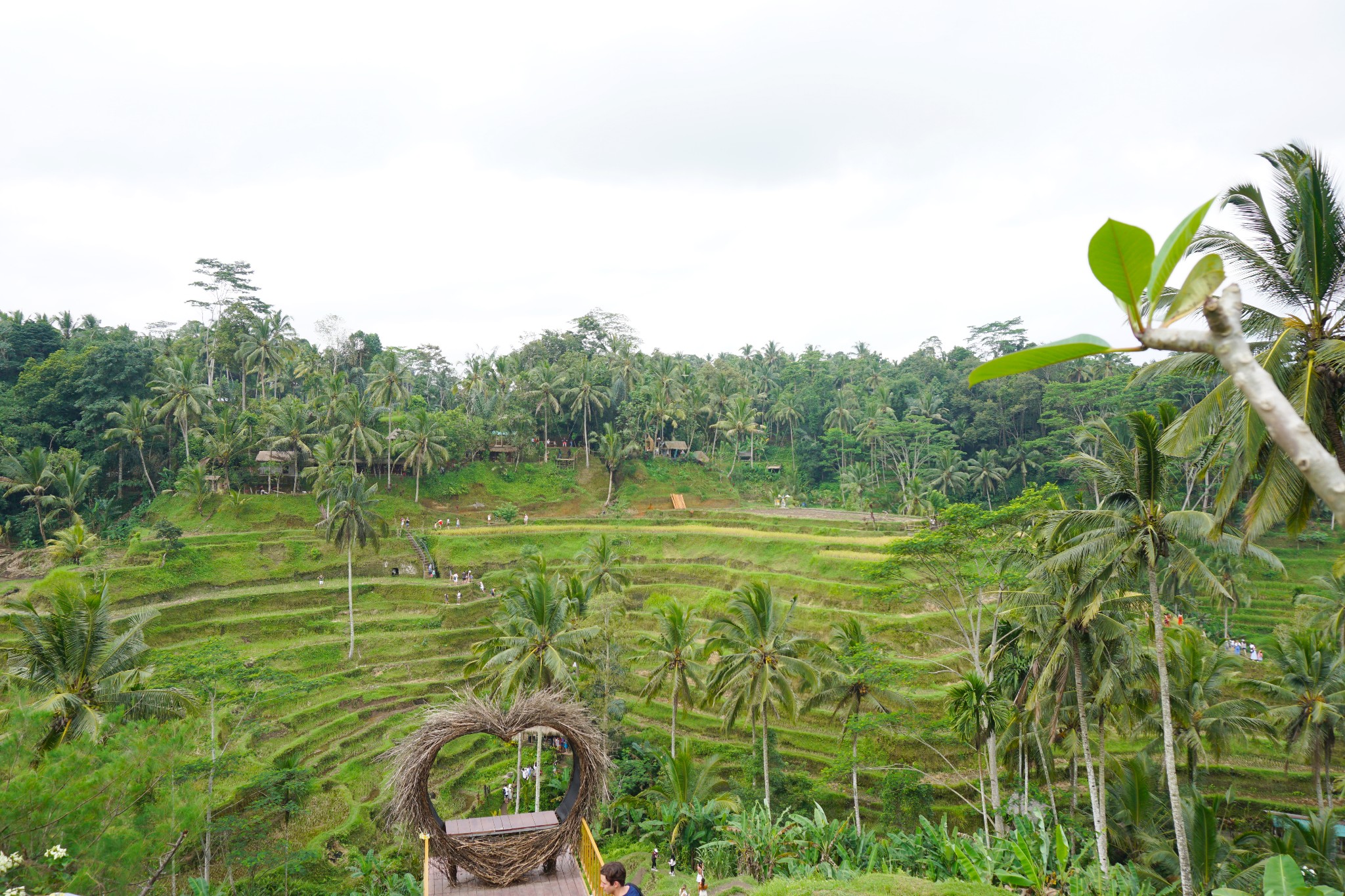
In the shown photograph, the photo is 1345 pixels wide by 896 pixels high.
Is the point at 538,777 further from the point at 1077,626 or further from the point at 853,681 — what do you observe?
the point at 1077,626

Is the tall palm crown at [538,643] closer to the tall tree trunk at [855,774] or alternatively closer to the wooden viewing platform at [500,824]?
the tall tree trunk at [855,774]

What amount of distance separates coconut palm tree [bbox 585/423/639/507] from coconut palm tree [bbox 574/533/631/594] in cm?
1991

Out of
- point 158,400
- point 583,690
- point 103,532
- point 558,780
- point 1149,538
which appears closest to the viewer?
point 1149,538

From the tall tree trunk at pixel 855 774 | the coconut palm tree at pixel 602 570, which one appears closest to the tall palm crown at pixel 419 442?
the coconut palm tree at pixel 602 570

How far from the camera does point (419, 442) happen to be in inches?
1649

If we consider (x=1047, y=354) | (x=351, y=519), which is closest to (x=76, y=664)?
(x=351, y=519)

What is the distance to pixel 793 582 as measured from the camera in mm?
31094

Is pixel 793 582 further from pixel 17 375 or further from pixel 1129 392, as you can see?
pixel 17 375

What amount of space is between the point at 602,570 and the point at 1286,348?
22.4 metres

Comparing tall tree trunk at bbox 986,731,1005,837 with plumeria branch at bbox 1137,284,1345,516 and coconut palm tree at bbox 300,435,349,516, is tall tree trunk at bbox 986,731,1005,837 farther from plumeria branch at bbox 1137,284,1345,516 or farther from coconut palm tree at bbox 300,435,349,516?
coconut palm tree at bbox 300,435,349,516

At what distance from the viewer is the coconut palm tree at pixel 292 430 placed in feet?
132

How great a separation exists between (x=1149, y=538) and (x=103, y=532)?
144 feet

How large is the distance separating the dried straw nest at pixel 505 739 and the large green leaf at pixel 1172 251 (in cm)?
801

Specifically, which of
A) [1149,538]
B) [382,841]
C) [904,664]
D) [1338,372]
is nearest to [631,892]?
[1338,372]
